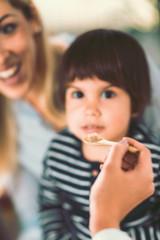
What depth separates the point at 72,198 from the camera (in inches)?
22.5

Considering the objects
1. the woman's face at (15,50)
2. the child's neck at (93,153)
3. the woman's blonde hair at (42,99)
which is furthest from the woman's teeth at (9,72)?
the child's neck at (93,153)

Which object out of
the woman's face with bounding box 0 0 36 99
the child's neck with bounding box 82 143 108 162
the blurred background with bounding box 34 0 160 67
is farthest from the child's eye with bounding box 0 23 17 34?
the child's neck with bounding box 82 143 108 162

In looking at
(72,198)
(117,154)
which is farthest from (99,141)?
(72,198)

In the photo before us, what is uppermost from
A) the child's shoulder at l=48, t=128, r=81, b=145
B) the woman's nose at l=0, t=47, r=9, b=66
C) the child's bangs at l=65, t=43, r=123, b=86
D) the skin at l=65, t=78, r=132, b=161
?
the woman's nose at l=0, t=47, r=9, b=66

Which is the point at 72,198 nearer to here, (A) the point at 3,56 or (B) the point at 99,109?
(B) the point at 99,109

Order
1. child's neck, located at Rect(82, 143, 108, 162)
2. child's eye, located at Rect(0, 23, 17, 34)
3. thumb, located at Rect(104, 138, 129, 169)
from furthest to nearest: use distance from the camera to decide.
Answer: child's eye, located at Rect(0, 23, 17, 34) < child's neck, located at Rect(82, 143, 108, 162) < thumb, located at Rect(104, 138, 129, 169)

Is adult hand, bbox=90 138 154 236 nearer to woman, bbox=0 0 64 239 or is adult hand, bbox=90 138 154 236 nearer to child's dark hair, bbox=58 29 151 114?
child's dark hair, bbox=58 29 151 114

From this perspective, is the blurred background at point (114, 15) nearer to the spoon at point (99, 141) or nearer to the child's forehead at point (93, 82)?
the child's forehead at point (93, 82)

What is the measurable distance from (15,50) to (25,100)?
0.36 m

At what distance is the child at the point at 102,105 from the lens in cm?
43

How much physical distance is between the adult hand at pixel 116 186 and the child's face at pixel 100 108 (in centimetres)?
6

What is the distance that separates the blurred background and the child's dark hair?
0.12 m

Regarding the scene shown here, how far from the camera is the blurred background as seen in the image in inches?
23.3

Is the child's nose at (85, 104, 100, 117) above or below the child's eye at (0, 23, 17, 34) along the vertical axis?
below
